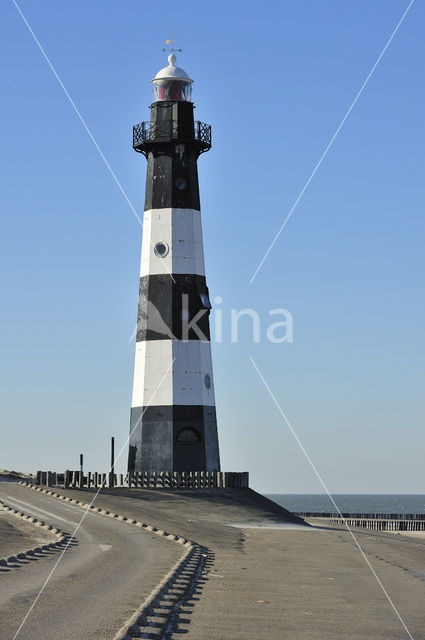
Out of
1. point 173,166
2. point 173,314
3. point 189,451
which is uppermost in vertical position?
point 173,166

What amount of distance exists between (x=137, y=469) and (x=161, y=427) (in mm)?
2742

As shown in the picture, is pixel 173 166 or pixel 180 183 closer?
pixel 180 183

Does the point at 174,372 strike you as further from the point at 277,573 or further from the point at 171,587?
the point at 171,587

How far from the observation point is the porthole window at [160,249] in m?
54.6

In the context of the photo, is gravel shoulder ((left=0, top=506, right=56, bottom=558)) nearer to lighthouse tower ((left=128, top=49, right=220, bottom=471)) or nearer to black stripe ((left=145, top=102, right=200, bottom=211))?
lighthouse tower ((left=128, top=49, right=220, bottom=471))

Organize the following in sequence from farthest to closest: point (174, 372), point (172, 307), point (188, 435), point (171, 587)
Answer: point (172, 307) < point (188, 435) < point (174, 372) < point (171, 587)

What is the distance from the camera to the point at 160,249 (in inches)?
2154

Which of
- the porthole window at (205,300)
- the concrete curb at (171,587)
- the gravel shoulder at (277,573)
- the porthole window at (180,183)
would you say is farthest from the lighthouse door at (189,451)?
the concrete curb at (171,587)

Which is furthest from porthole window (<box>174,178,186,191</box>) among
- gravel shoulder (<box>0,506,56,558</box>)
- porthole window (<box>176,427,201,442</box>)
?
gravel shoulder (<box>0,506,56,558</box>)

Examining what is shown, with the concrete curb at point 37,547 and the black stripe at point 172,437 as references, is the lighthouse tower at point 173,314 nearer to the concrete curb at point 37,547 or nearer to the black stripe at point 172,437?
the black stripe at point 172,437

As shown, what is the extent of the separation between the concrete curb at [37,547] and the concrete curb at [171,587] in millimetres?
3444

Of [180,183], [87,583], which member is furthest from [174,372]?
[87,583]

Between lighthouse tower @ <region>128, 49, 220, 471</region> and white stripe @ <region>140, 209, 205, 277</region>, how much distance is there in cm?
5

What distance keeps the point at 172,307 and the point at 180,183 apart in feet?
22.3
